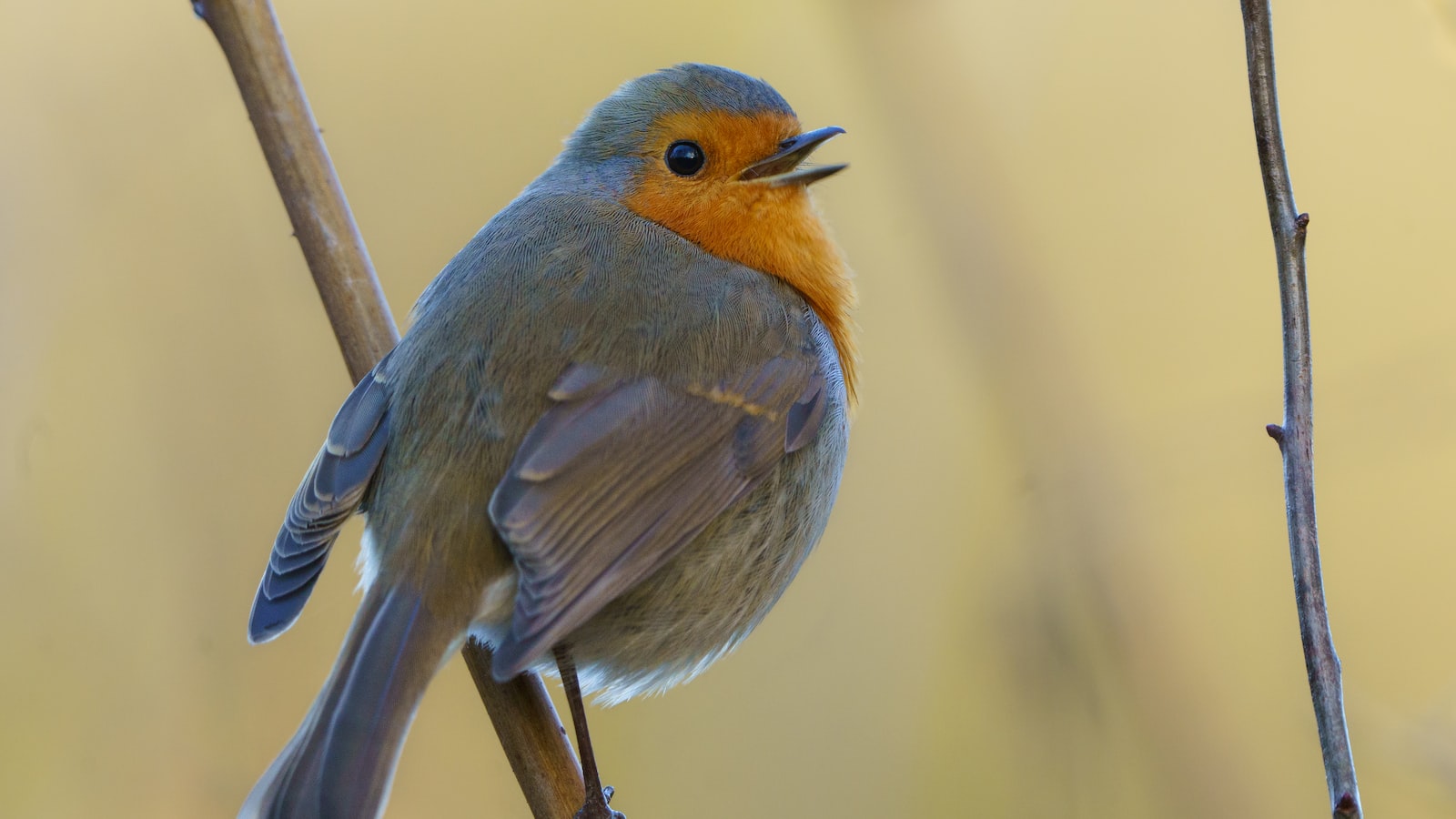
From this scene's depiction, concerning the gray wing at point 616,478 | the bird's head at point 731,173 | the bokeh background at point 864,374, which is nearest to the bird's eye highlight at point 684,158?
the bird's head at point 731,173

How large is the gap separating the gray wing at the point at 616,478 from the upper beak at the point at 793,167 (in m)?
0.45

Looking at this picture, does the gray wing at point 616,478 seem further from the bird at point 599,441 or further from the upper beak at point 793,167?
the upper beak at point 793,167

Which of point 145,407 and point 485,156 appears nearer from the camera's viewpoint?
point 145,407

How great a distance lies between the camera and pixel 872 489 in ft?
13.5

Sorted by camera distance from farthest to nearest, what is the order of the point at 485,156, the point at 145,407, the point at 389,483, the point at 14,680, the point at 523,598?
1. the point at 485,156
2. the point at 145,407
3. the point at 14,680
4. the point at 389,483
5. the point at 523,598

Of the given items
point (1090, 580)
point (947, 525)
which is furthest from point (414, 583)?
point (947, 525)

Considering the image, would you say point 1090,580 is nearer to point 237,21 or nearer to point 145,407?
point 237,21

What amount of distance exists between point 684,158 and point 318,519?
3.78 feet

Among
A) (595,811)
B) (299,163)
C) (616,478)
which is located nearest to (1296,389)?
(616,478)

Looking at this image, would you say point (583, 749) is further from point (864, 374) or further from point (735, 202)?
point (864, 374)

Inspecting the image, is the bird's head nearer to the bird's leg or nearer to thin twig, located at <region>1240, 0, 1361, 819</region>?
the bird's leg

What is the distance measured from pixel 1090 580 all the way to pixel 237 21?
1.95 meters

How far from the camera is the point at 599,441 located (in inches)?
95.4

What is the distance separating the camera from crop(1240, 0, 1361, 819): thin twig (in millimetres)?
1576
